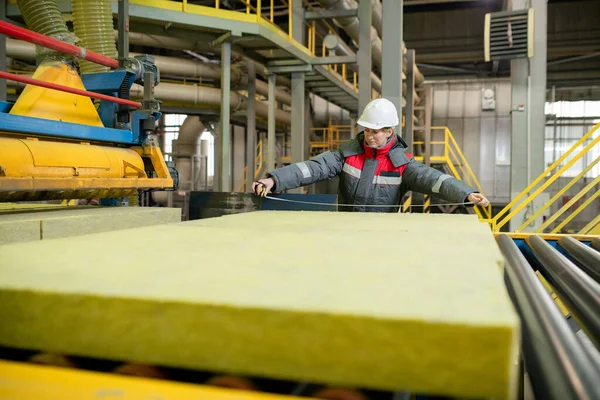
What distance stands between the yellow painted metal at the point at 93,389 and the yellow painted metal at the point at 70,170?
2336 millimetres

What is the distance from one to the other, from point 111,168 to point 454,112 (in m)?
17.1

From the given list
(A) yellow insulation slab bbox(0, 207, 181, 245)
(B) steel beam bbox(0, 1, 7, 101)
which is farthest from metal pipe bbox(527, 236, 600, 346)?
(B) steel beam bbox(0, 1, 7, 101)

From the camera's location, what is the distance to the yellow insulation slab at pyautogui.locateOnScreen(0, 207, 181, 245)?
226 centimetres

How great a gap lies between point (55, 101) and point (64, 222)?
1691 millimetres

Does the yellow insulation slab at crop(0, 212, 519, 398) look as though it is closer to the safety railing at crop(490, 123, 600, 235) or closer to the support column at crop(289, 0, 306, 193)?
the safety railing at crop(490, 123, 600, 235)

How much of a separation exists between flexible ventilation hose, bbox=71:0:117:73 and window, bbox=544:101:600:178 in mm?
17246

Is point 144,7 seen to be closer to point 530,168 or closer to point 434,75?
point 530,168

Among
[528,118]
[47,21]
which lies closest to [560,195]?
[528,118]

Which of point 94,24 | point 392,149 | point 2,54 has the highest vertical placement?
point 2,54

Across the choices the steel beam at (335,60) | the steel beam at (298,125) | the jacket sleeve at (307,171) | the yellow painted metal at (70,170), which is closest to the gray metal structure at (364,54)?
the steel beam at (335,60)

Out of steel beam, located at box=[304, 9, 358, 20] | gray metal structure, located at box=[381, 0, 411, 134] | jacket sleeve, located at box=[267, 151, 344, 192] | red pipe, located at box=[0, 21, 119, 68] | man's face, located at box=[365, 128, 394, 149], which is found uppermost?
steel beam, located at box=[304, 9, 358, 20]

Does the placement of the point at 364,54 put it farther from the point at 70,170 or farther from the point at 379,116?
the point at 70,170

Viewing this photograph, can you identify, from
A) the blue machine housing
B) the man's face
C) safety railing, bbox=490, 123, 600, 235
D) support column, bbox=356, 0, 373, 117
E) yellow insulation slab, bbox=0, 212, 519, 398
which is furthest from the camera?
support column, bbox=356, 0, 373, 117

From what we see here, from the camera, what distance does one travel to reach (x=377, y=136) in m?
4.30
